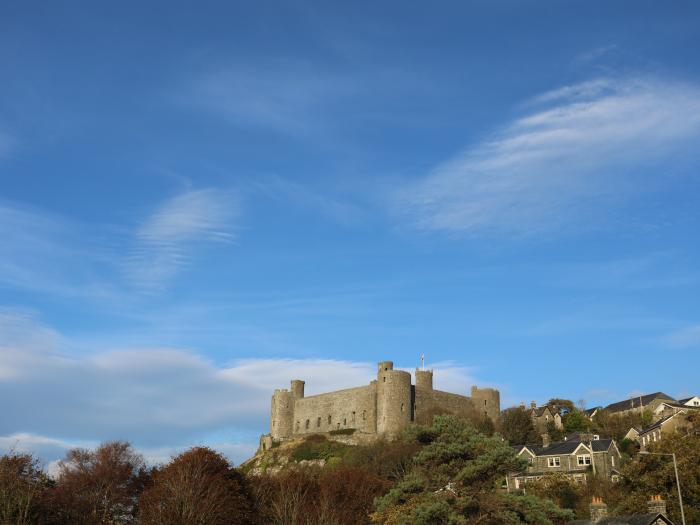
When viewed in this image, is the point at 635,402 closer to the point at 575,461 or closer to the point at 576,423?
the point at 576,423

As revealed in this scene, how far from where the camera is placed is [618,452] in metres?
75.1

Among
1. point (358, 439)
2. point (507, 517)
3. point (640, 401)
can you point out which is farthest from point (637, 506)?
point (640, 401)

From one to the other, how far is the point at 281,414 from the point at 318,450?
45.7 feet

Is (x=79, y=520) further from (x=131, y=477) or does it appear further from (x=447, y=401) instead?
(x=447, y=401)

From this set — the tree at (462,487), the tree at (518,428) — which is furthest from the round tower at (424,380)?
the tree at (462,487)

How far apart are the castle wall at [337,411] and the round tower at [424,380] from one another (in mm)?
6252

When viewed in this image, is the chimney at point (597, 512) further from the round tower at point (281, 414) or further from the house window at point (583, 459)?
the round tower at point (281, 414)

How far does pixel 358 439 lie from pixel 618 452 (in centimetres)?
3192

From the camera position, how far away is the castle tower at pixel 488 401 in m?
105

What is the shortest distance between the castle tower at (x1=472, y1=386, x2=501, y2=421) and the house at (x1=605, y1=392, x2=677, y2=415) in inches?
611

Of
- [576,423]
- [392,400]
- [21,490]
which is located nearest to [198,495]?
[21,490]

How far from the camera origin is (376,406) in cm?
9838

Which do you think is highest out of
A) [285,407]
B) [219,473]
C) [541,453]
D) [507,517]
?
[285,407]

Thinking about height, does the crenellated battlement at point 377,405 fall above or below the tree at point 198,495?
above
